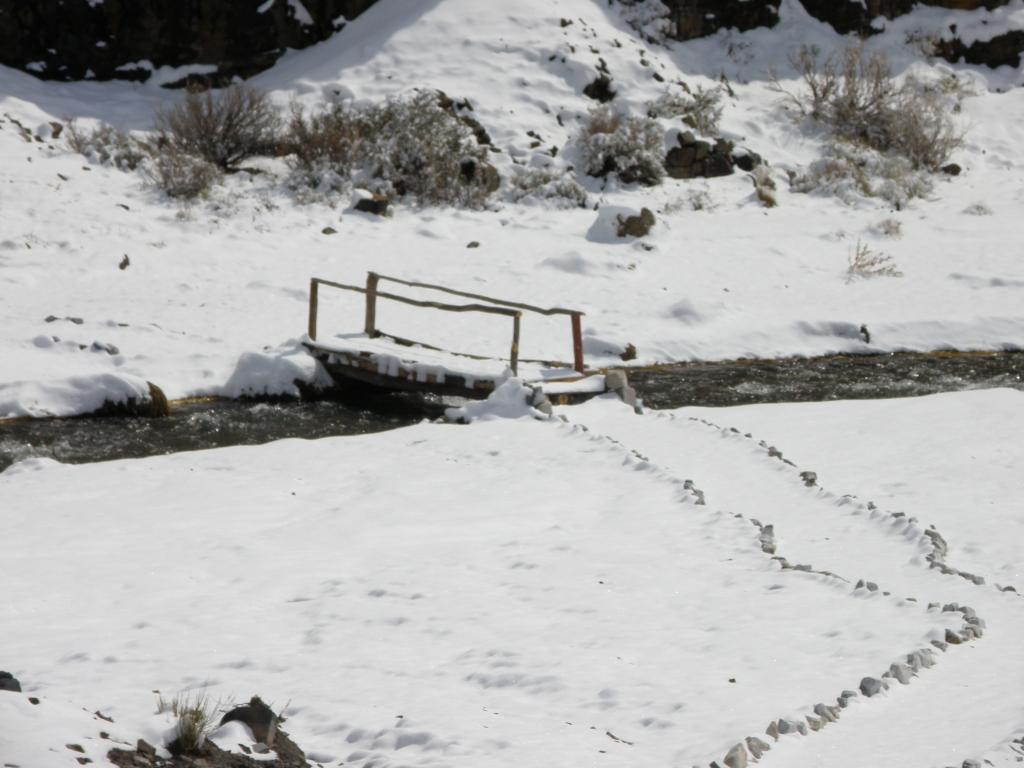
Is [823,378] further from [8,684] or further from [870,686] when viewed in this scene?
[8,684]

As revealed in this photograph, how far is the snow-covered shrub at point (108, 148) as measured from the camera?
19.5 m

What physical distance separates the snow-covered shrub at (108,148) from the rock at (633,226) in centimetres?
752

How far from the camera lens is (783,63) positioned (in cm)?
2677

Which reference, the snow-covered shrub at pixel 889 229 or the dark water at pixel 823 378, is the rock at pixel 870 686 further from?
the snow-covered shrub at pixel 889 229

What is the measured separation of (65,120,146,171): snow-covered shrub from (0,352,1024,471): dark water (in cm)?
826

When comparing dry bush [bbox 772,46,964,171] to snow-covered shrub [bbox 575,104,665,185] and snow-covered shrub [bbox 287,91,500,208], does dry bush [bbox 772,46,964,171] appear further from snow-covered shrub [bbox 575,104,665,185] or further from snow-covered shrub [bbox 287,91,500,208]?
snow-covered shrub [bbox 287,91,500,208]

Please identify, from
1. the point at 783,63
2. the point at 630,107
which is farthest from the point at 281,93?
the point at 783,63

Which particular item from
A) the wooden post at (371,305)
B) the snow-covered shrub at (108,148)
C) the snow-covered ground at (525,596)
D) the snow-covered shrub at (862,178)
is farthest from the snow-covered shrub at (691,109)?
the snow-covered ground at (525,596)

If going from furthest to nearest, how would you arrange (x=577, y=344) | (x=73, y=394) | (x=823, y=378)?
(x=823, y=378), (x=577, y=344), (x=73, y=394)

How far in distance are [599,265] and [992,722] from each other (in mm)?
13709

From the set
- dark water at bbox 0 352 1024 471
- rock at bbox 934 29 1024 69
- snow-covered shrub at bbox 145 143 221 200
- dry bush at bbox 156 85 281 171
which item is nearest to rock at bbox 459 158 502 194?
dry bush at bbox 156 85 281 171

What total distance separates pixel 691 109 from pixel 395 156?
6.41m

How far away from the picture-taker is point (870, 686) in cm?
530

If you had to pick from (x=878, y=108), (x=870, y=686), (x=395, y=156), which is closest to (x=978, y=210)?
(x=878, y=108)
